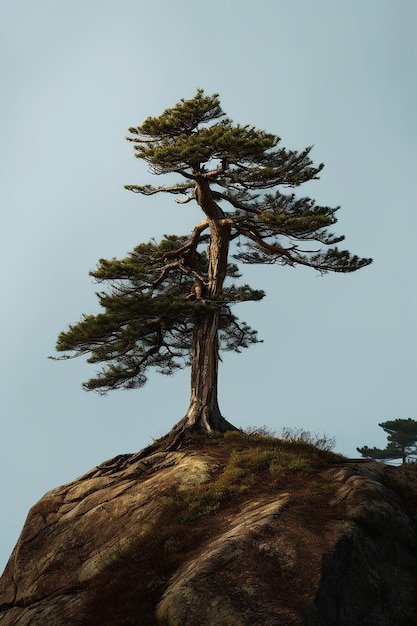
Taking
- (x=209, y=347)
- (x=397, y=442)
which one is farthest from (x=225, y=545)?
(x=397, y=442)

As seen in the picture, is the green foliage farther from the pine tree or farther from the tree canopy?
the tree canopy

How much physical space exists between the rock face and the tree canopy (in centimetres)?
2721

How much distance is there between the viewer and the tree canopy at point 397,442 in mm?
41594

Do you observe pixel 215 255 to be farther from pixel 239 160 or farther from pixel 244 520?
pixel 244 520

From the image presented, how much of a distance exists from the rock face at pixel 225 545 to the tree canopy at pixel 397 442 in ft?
89.3

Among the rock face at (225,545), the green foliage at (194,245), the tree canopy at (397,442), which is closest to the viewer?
the rock face at (225,545)

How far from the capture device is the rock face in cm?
1014

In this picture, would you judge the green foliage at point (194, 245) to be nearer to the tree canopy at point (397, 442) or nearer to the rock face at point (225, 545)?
the rock face at point (225, 545)

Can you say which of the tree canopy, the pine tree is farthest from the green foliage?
the tree canopy

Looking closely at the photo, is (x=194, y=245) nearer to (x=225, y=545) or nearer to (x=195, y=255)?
(x=195, y=255)

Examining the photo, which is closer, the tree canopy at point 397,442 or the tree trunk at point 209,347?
the tree trunk at point 209,347

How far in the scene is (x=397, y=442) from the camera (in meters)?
43.9

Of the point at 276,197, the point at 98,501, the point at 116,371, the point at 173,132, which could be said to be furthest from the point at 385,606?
the point at 173,132

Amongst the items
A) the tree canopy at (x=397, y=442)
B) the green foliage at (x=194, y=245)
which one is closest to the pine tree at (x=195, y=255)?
the green foliage at (x=194, y=245)
